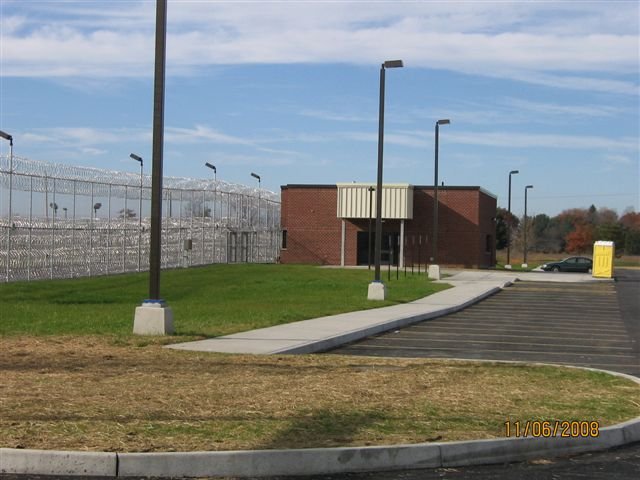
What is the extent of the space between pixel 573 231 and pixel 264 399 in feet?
411

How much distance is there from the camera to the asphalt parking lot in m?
14.6

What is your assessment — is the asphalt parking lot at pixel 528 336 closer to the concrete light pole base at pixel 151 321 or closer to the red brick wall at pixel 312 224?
the concrete light pole base at pixel 151 321

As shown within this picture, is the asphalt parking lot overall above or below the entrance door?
below

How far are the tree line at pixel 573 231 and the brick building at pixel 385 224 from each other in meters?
39.9

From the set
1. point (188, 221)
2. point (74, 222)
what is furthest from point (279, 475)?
point (188, 221)

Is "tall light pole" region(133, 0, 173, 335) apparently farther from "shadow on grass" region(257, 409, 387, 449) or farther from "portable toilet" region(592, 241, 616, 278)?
"portable toilet" region(592, 241, 616, 278)

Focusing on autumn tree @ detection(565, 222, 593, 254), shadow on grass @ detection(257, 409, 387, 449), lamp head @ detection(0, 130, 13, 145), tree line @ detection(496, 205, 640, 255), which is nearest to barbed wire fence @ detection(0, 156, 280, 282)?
lamp head @ detection(0, 130, 13, 145)

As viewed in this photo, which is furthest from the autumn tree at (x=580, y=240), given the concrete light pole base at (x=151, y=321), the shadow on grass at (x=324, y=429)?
the shadow on grass at (x=324, y=429)

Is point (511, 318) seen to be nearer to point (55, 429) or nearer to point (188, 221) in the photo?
point (55, 429)

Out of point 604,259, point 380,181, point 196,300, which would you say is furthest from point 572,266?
point 196,300

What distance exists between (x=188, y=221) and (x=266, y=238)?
1351cm

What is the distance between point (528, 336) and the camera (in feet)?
59.2

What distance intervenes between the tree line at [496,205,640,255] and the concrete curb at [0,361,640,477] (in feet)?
297

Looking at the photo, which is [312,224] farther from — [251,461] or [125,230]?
[251,461]
